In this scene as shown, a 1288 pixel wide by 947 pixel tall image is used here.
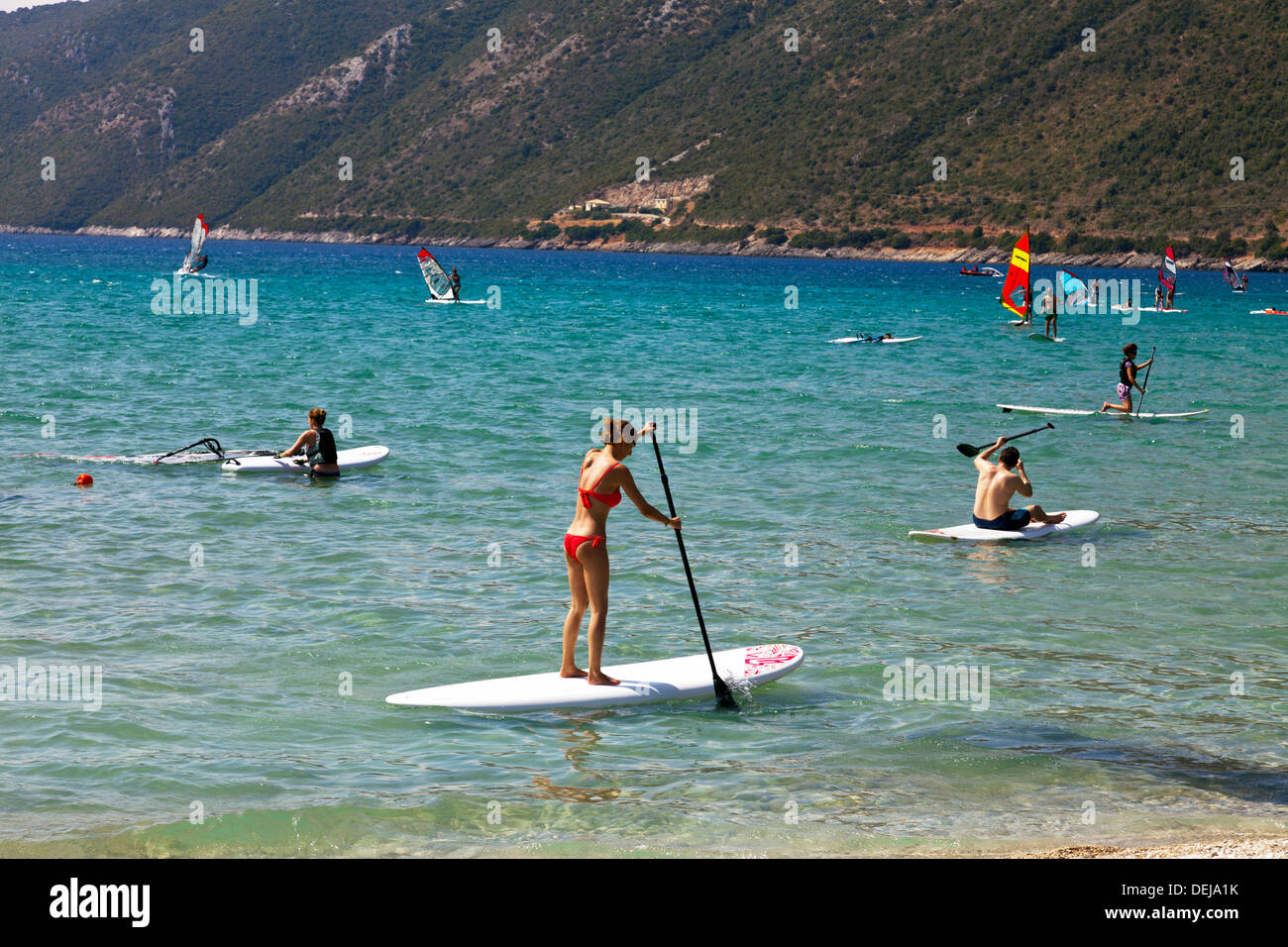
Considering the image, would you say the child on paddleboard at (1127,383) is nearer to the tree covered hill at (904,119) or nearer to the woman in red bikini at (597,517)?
the woman in red bikini at (597,517)

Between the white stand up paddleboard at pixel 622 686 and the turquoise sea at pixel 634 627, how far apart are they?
13cm

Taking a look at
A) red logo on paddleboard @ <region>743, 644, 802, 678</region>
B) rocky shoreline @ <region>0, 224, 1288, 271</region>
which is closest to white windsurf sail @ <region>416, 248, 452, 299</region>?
red logo on paddleboard @ <region>743, 644, 802, 678</region>

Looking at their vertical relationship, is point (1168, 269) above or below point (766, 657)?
above

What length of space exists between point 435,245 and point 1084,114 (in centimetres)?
9687

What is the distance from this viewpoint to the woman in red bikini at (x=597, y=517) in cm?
916

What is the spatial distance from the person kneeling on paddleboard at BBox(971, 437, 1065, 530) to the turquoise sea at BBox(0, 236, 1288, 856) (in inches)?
21.0

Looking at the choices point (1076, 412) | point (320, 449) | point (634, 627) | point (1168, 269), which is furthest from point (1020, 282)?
point (634, 627)

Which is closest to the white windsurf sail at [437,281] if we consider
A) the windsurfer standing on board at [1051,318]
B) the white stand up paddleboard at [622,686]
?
the windsurfer standing on board at [1051,318]

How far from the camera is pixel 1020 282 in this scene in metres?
44.2

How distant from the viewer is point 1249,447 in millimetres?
23453

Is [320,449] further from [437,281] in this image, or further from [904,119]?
[904,119]

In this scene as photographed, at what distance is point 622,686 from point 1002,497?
7372 mm

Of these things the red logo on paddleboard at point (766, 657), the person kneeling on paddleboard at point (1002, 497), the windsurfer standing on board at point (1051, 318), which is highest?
the windsurfer standing on board at point (1051, 318)
